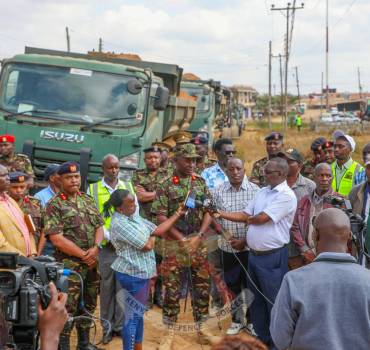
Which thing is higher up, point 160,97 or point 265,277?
point 160,97

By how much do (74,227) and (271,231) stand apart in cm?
171

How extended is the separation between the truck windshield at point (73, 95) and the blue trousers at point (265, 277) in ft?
13.1

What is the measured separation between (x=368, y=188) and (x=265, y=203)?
0.97 m

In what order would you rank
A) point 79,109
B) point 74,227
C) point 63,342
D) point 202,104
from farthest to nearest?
point 202,104, point 79,109, point 74,227, point 63,342

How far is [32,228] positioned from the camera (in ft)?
18.4

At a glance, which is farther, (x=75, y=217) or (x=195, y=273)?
(x=195, y=273)

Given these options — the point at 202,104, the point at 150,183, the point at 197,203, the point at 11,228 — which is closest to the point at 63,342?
the point at 11,228

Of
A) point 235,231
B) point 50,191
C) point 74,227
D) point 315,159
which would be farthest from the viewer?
point 315,159

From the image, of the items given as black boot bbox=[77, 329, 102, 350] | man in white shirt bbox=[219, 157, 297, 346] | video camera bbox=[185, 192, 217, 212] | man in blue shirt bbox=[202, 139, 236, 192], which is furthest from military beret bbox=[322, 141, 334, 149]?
black boot bbox=[77, 329, 102, 350]

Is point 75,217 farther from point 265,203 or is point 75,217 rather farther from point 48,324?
point 48,324

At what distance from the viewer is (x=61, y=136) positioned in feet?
30.3

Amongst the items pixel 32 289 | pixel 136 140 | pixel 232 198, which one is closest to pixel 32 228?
pixel 232 198

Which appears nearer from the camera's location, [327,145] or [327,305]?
[327,305]

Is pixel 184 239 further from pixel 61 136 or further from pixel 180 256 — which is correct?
pixel 61 136
